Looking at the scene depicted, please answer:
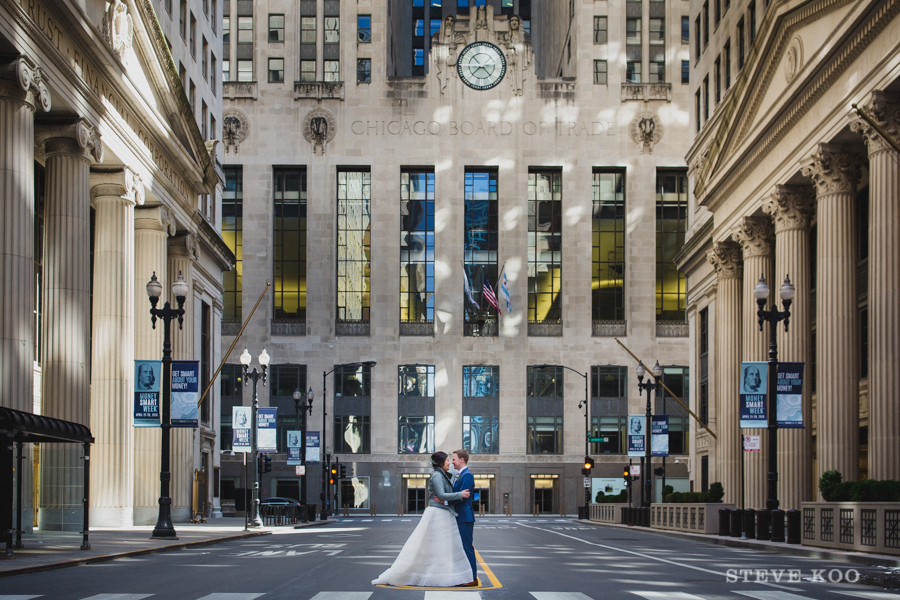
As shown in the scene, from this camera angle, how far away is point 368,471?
9331cm

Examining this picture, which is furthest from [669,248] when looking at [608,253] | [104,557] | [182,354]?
[104,557]

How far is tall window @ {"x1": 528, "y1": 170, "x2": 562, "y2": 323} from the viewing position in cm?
9662

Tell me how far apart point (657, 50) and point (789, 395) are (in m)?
71.3

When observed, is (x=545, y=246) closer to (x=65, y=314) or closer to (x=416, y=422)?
(x=416, y=422)

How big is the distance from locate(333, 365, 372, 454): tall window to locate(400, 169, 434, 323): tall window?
6.46m

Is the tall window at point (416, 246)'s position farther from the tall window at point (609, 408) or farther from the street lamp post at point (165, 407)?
the street lamp post at point (165, 407)

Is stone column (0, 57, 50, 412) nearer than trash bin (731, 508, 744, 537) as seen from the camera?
Yes

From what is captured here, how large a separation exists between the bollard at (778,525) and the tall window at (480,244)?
209ft

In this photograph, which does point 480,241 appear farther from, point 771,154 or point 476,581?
point 476,581

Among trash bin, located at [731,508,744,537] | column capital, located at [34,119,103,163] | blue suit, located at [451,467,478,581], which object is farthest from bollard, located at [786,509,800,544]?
column capital, located at [34,119,103,163]

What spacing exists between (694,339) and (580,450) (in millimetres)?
28657

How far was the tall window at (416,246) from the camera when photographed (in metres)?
96.4

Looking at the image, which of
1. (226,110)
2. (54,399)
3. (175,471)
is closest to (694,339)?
(175,471)

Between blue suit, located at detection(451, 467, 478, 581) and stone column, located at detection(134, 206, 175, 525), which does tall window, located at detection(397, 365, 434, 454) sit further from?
blue suit, located at detection(451, 467, 478, 581)
